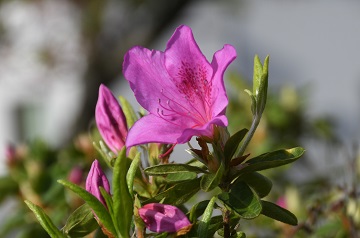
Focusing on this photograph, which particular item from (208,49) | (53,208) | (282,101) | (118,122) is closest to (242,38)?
(208,49)

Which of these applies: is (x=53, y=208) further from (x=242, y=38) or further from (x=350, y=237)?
(x=242, y=38)

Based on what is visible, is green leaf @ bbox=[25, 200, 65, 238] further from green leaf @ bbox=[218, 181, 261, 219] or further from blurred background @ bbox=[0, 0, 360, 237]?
blurred background @ bbox=[0, 0, 360, 237]

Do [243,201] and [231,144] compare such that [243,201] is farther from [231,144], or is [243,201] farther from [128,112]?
[128,112]

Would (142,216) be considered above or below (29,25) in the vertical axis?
below

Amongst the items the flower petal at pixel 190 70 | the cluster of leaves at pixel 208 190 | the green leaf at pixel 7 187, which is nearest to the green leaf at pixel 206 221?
the cluster of leaves at pixel 208 190

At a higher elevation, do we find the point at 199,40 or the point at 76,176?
the point at 199,40

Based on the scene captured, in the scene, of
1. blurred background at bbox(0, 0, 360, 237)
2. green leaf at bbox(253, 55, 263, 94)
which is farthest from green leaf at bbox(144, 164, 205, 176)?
blurred background at bbox(0, 0, 360, 237)

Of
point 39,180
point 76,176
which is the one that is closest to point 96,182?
point 76,176
